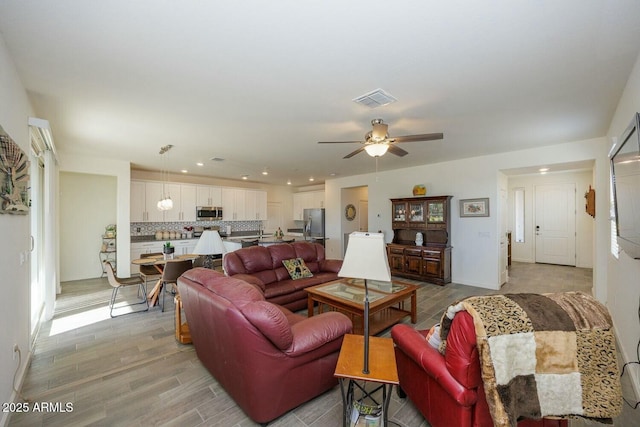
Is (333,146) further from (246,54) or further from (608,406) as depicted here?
(608,406)

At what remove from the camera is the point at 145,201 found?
6590 mm

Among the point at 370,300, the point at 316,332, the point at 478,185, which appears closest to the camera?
the point at 316,332

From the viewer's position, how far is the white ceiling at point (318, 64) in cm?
158

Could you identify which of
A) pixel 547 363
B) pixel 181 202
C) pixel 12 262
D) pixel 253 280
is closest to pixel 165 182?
pixel 181 202

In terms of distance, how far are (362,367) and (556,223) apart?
8.75 meters

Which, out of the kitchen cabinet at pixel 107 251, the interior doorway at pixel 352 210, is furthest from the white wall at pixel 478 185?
the kitchen cabinet at pixel 107 251

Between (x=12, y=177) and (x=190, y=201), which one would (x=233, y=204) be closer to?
(x=190, y=201)

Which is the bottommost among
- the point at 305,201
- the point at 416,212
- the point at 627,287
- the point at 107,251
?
the point at 107,251

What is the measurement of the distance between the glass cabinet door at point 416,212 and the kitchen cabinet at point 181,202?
568 centimetres

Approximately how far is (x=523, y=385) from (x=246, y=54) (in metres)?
2.60

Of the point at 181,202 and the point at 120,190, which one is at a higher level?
the point at 120,190

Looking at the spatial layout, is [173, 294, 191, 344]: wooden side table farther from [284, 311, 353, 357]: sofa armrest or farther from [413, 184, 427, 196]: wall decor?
[413, 184, 427, 196]: wall decor

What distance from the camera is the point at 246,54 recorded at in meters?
1.97

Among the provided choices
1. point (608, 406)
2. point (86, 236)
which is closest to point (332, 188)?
point (86, 236)
